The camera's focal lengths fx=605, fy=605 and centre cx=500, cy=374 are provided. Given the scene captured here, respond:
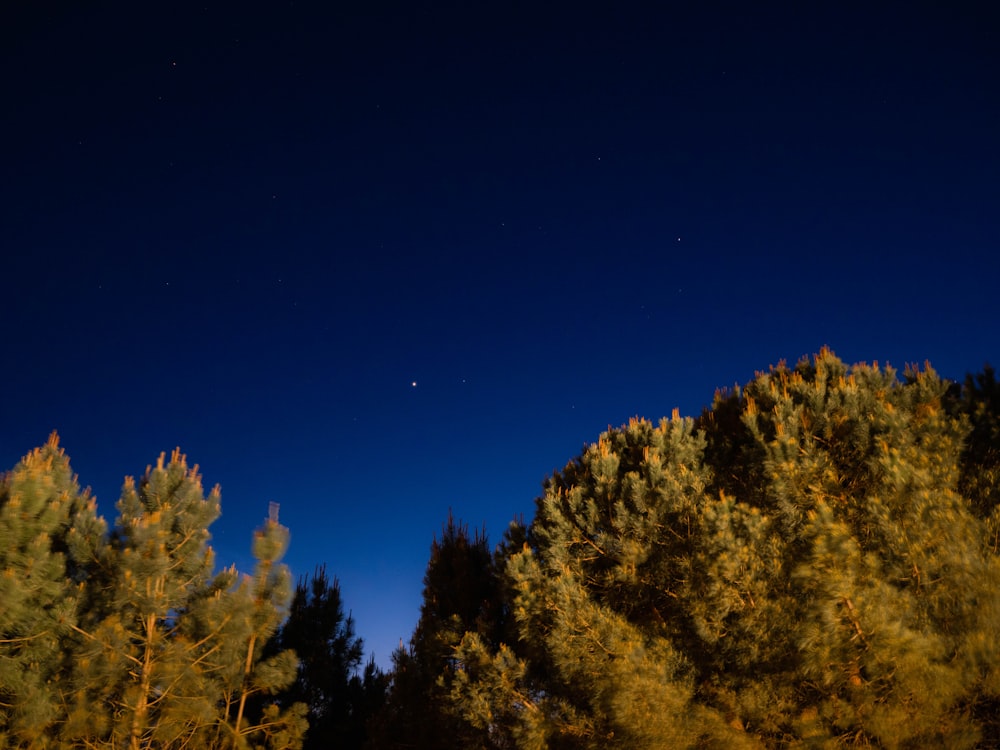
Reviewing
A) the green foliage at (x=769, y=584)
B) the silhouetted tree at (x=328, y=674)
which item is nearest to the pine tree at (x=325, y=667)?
the silhouetted tree at (x=328, y=674)

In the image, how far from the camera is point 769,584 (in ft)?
22.2

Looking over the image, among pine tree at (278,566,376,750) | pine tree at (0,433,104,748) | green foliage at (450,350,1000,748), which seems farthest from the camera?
pine tree at (278,566,376,750)

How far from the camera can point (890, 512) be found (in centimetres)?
612

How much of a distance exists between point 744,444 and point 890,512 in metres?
2.63

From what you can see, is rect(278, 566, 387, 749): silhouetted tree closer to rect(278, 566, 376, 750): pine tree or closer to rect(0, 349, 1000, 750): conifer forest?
rect(278, 566, 376, 750): pine tree

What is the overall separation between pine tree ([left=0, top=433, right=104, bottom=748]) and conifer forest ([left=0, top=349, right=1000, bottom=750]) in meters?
0.03

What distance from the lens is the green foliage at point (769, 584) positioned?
18.1 ft

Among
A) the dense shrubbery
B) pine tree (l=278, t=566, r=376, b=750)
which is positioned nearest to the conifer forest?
the dense shrubbery

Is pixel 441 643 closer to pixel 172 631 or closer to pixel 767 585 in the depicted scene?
pixel 172 631

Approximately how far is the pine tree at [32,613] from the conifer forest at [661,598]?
0.09ft

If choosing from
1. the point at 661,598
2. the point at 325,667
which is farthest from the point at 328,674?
the point at 661,598

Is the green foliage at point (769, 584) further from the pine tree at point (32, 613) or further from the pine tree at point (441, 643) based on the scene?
the pine tree at point (32, 613)

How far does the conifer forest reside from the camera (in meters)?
5.64

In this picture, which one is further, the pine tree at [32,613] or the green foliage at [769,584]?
the pine tree at [32,613]
